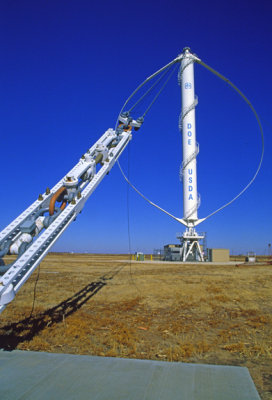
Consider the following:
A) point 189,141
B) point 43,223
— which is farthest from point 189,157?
point 43,223

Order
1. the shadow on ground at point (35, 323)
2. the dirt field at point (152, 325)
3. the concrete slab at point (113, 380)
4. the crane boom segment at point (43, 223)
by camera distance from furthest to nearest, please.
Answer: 1. the shadow on ground at point (35, 323)
2. the dirt field at point (152, 325)
3. the crane boom segment at point (43, 223)
4. the concrete slab at point (113, 380)

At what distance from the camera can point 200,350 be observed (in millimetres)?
6254

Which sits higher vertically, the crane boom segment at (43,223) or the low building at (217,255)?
the crane boom segment at (43,223)

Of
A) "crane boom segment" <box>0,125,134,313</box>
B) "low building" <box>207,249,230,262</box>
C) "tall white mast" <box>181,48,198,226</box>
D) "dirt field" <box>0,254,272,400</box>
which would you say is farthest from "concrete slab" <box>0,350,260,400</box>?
"low building" <box>207,249,230,262</box>

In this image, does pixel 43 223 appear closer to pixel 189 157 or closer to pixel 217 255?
pixel 189 157

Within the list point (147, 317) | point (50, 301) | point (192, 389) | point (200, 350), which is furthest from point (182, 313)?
point (192, 389)

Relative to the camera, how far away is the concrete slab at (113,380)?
363 centimetres

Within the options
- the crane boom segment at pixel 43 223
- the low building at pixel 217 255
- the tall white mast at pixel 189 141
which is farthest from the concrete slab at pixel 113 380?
the low building at pixel 217 255

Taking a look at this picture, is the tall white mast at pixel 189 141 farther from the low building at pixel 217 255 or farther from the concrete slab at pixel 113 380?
the concrete slab at pixel 113 380

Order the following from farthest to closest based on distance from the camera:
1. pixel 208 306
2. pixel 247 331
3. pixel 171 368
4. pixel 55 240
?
1. pixel 208 306
2. pixel 247 331
3. pixel 55 240
4. pixel 171 368

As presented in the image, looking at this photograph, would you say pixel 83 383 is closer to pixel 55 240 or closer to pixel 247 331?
pixel 55 240

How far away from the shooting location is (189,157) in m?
37.9

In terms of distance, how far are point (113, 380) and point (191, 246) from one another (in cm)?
3582

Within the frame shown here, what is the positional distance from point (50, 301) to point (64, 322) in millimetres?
3640
